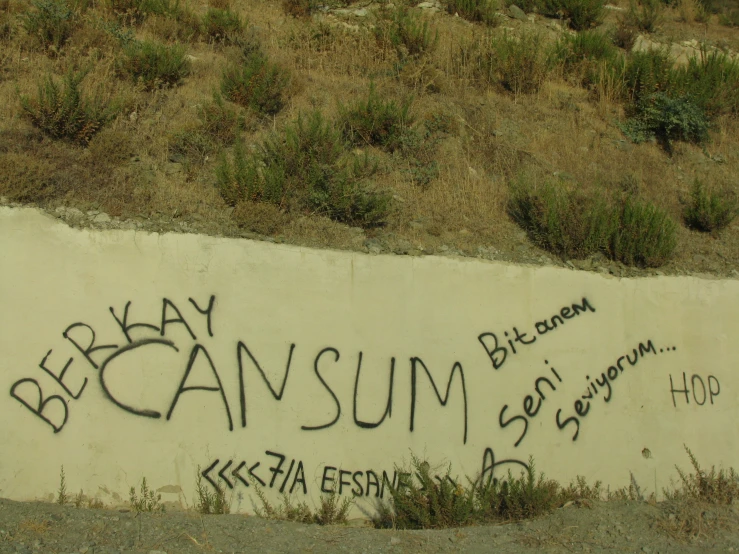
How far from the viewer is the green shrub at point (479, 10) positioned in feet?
40.5

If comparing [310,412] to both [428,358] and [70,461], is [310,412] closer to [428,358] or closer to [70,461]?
[428,358]

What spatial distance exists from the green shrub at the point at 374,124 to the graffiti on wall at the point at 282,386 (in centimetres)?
307

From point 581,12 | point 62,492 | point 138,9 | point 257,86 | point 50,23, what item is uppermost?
point 581,12

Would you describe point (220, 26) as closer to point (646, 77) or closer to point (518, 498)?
Answer: point (646, 77)

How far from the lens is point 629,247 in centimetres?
760

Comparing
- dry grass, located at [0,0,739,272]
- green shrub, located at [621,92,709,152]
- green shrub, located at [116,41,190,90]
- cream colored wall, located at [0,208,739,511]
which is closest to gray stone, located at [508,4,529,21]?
dry grass, located at [0,0,739,272]

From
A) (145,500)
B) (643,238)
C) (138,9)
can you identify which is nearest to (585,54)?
(643,238)

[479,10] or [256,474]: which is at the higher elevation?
[479,10]

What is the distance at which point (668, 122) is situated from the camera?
9891 mm

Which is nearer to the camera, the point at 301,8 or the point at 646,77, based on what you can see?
the point at 646,77

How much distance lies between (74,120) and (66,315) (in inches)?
99.6

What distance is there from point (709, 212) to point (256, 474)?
6.34 meters

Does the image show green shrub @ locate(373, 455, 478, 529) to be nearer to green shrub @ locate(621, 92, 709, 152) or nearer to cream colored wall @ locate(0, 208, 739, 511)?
cream colored wall @ locate(0, 208, 739, 511)

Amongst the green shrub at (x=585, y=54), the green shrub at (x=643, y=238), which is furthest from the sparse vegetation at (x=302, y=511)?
the green shrub at (x=585, y=54)
